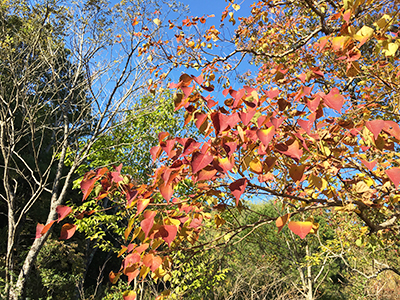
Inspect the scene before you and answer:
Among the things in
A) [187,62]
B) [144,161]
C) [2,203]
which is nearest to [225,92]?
[187,62]

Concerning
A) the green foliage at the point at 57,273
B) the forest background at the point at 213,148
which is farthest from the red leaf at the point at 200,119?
the green foliage at the point at 57,273

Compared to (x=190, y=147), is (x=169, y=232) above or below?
below

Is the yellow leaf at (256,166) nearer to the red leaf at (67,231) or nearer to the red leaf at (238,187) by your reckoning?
the red leaf at (238,187)

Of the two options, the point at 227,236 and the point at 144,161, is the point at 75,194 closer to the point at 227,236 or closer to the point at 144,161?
the point at 144,161

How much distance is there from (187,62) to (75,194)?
885 cm

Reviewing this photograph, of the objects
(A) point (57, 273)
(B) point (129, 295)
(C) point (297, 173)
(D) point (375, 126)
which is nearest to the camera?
(D) point (375, 126)

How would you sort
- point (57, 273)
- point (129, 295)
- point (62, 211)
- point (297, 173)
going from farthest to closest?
point (57, 273)
point (129, 295)
point (62, 211)
point (297, 173)

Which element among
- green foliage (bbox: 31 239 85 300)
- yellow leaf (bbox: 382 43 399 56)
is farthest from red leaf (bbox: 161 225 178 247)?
green foliage (bbox: 31 239 85 300)

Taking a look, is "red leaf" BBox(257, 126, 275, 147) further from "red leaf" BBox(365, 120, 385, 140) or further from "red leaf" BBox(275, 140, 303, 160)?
"red leaf" BBox(365, 120, 385, 140)

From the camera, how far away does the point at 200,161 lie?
80 centimetres

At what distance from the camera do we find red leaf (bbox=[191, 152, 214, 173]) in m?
0.78

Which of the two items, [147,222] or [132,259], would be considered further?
[132,259]

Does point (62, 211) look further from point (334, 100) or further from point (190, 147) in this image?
point (334, 100)

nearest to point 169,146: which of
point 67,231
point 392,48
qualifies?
point 67,231
